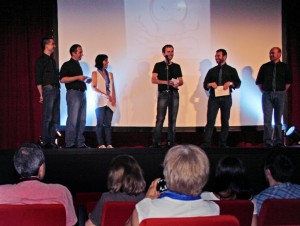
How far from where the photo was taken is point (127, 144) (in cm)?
739

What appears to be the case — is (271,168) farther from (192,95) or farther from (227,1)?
(227,1)

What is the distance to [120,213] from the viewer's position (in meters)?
2.37

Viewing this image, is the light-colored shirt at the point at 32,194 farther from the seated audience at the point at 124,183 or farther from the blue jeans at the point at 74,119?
the blue jeans at the point at 74,119

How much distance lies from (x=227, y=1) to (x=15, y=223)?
19.5ft

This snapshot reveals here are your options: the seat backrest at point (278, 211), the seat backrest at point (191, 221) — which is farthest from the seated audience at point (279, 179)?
the seat backrest at point (191, 221)

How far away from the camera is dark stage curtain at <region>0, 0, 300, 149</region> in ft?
23.6

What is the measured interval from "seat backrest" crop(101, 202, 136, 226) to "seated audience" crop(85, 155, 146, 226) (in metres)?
0.31

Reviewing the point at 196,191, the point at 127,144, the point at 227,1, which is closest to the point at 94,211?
the point at 196,191

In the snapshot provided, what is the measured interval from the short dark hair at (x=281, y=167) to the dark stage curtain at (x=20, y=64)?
16.0 feet

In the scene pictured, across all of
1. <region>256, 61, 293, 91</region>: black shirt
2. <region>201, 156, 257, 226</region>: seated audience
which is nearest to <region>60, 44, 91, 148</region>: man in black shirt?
<region>256, 61, 293, 91</region>: black shirt

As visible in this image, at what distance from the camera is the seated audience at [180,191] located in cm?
197

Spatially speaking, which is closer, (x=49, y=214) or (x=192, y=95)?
(x=49, y=214)

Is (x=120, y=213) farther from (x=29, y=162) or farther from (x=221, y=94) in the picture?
(x=221, y=94)

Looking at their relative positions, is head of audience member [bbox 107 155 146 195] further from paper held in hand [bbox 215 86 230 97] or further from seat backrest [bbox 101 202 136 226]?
paper held in hand [bbox 215 86 230 97]
